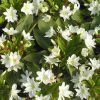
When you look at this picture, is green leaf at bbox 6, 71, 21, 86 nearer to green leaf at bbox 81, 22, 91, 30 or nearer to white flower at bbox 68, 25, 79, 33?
white flower at bbox 68, 25, 79, 33

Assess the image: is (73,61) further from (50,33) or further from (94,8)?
(94,8)

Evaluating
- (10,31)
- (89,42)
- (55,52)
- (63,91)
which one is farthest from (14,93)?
(89,42)

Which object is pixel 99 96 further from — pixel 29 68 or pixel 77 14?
pixel 77 14

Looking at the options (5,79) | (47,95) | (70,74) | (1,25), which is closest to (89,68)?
(70,74)

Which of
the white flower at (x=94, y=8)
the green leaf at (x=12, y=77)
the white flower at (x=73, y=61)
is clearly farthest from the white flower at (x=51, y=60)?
the white flower at (x=94, y=8)

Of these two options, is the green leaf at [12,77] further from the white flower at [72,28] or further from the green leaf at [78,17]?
the green leaf at [78,17]

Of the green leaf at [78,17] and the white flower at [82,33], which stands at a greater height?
the green leaf at [78,17]

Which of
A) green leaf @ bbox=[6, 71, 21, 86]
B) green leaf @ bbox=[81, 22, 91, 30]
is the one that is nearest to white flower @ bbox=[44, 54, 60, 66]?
green leaf @ bbox=[6, 71, 21, 86]
